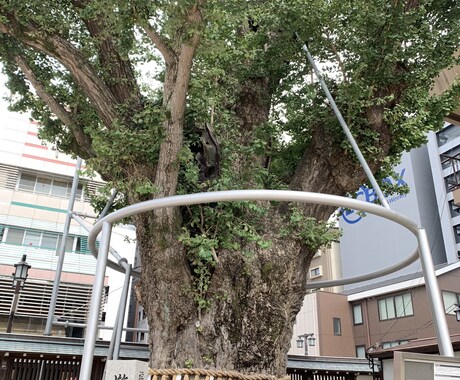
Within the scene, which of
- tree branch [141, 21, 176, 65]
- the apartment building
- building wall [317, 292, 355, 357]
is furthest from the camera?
building wall [317, 292, 355, 357]

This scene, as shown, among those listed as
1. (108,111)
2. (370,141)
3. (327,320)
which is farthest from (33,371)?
(327,320)

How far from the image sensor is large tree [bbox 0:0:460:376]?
4895 mm

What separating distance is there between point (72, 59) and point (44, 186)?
17.7 meters

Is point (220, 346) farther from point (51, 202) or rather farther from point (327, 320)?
point (327, 320)

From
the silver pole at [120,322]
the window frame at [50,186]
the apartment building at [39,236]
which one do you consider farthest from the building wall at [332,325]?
the silver pole at [120,322]

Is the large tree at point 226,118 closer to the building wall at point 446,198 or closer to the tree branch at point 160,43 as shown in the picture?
the tree branch at point 160,43

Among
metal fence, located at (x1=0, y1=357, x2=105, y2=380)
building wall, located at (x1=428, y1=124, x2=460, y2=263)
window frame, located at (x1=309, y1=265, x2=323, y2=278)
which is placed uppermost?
building wall, located at (x1=428, y1=124, x2=460, y2=263)

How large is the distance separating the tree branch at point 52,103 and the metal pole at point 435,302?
462cm

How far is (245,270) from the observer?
17.0 feet

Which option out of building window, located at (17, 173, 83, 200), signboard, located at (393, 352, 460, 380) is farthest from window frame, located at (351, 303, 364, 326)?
signboard, located at (393, 352, 460, 380)

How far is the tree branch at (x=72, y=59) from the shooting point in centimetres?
529

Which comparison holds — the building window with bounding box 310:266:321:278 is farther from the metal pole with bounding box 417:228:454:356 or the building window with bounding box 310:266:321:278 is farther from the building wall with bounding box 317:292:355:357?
the metal pole with bounding box 417:228:454:356

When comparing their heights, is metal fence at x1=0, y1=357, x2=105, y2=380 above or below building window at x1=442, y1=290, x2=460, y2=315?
below

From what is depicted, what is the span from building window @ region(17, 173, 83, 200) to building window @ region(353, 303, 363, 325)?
673 inches
